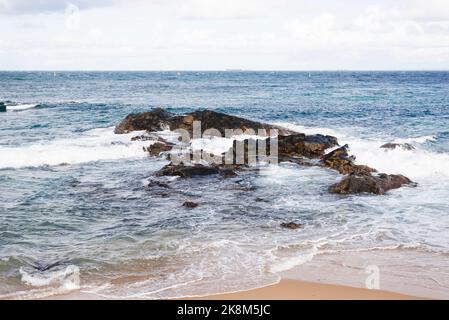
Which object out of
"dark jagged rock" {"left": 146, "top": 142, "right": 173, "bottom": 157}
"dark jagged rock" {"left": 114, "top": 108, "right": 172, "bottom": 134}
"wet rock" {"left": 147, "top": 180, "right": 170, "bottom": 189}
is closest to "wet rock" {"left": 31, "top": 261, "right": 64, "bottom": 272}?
→ "wet rock" {"left": 147, "top": 180, "right": 170, "bottom": 189}

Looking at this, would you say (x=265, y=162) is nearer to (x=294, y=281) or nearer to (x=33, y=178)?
(x=33, y=178)

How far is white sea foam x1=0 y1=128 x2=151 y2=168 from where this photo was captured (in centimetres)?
2186

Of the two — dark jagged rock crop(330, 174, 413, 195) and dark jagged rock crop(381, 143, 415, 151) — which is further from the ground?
dark jagged rock crop(381, 143, 415, 151)

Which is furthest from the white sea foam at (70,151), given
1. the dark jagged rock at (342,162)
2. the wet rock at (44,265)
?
the wet rock at (44,265)

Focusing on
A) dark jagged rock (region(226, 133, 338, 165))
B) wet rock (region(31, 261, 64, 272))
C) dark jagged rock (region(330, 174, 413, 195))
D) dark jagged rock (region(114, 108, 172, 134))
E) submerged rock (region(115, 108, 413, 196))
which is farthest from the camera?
dark jagged rock (region(114, 108, 172, 134))

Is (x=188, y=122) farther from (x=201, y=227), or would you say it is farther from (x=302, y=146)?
(x=201, y=227)

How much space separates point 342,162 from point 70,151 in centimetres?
1203

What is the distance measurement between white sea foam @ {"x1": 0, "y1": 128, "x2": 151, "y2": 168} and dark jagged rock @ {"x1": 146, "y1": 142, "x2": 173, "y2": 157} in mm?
413

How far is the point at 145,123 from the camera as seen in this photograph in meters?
29.5

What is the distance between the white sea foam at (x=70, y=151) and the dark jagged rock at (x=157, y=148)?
41 centimetres

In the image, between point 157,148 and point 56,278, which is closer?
point 56,278
